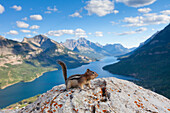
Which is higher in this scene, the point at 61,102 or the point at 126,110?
the point at 61,102

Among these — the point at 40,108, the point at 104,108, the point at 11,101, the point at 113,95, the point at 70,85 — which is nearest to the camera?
the point at 104,108

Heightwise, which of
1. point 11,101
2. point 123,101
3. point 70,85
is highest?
point 70,85

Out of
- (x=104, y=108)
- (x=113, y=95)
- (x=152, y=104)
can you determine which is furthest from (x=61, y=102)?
(x=152, y=104)

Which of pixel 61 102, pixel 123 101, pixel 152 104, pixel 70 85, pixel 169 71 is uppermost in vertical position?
pixel 70 85

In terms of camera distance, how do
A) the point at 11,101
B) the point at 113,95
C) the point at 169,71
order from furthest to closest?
1. the point at 169,71
2. the point at 11,101
3. the point at 113,95

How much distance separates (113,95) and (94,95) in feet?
5.05

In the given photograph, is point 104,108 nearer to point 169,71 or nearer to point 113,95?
point 113,95

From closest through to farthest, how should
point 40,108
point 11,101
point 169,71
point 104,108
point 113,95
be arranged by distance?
point 104,108 < point 40,108 < point 113,95 < point 11,101 < point 169,71

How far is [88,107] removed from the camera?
731 cm

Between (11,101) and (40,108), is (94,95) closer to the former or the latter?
(40,108)

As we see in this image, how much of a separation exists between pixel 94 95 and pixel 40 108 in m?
4.11

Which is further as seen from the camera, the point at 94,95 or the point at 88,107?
the point at 94,95

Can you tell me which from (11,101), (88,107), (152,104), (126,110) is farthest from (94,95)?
(11,101)

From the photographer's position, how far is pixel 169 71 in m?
193
